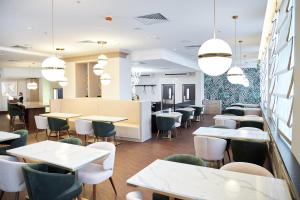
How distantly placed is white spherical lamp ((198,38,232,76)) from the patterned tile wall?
12.5 m

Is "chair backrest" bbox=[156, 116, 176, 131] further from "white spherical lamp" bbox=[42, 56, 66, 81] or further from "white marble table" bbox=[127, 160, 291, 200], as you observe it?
"white marble table" bbox=[127, 160, 291, 200]

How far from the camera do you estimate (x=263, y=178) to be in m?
1.95

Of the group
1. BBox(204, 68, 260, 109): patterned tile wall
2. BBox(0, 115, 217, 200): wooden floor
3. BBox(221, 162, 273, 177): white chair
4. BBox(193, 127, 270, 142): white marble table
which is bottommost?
BBox(0, 115, 217, 200): wooden floor

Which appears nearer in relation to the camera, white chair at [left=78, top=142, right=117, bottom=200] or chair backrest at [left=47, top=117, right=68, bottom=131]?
white chair at [left=78, top=142, right=117, bottom=200]

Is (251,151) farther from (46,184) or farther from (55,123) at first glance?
(55,123)

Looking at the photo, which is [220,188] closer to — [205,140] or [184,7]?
[205,140]

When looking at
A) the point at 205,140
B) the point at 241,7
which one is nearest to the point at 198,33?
the point at 241,7

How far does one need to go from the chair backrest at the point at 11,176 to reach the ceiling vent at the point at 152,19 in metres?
3.33

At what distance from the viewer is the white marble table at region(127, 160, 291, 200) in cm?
166

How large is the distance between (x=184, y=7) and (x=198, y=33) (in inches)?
77.8

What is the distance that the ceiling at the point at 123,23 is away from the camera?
379cm

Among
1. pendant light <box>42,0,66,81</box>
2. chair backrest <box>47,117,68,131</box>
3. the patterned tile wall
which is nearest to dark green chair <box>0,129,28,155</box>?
pendant light <box>42,0,66,81</box>

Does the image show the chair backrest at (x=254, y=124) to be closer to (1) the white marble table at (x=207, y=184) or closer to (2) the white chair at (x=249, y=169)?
(2) the white chair at (x=249, y=169)

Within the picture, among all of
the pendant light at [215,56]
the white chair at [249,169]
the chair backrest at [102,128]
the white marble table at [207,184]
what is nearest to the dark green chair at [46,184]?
the white marble table at [207,184]
